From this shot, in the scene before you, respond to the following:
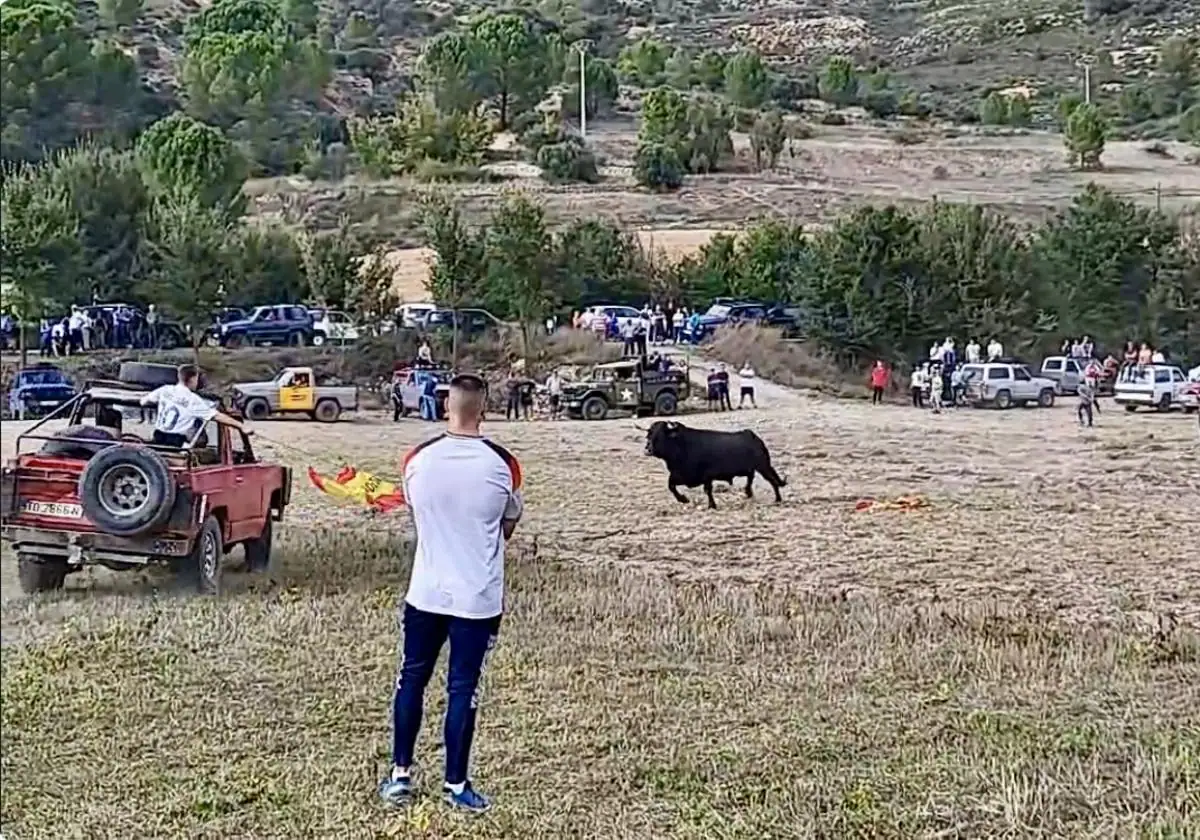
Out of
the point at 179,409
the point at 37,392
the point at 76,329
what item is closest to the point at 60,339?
the point at 76,329

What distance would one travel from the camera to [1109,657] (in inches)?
221

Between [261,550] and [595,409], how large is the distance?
56.8 inches

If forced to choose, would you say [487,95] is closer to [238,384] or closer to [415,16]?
[415,16]

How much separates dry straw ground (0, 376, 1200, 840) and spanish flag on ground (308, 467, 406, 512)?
2.4 inches

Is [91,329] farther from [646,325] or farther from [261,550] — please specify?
[646,325]

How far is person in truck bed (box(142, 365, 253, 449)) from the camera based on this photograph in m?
6.25

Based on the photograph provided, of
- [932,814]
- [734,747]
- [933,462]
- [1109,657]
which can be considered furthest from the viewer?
[933,462]

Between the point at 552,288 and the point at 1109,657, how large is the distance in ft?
7.36

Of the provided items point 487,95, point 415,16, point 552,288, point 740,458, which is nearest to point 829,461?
point 740,458

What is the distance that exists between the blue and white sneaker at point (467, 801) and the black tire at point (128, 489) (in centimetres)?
169

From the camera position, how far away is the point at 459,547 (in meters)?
4.41

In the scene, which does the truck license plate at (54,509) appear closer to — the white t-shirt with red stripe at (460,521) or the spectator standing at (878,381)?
the white t-shirt with red stripe at (460,521)

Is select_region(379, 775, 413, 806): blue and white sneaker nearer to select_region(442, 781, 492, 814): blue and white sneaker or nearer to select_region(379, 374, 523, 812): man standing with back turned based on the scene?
select_region(442, 781, 492, 814): blue and white sneaker

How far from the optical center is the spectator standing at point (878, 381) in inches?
236
